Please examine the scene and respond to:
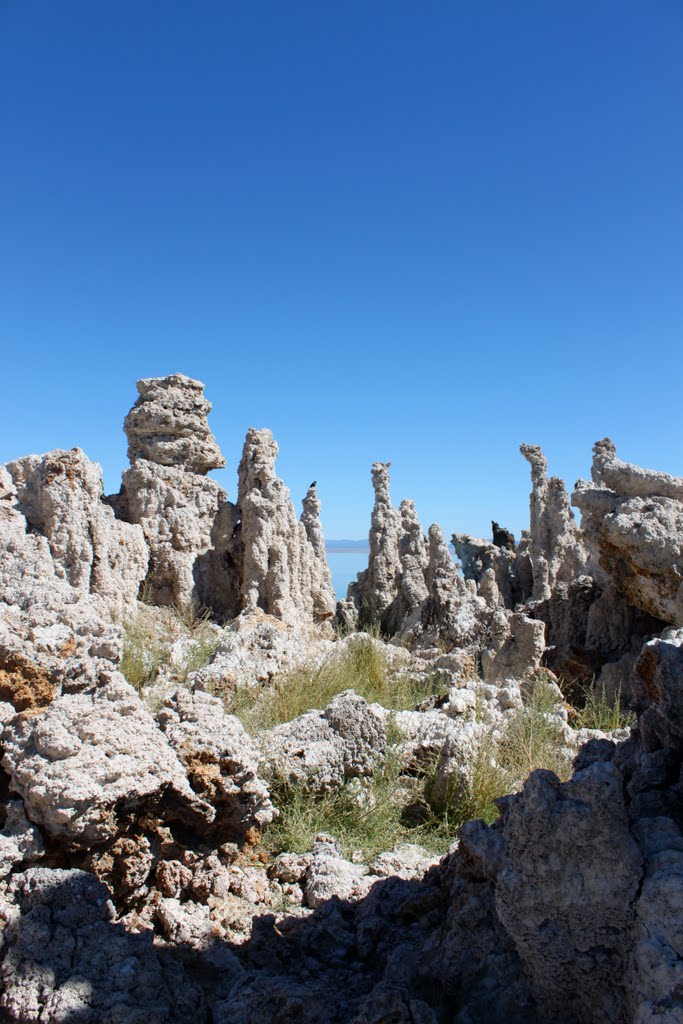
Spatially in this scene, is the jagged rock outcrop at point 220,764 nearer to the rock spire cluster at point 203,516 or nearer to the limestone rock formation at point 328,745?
the limestone rock formation at point 328,745

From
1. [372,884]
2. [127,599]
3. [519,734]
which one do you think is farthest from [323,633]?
[372,884]

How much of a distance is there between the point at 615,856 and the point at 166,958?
1502 millimetres

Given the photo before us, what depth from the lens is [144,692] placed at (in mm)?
4656

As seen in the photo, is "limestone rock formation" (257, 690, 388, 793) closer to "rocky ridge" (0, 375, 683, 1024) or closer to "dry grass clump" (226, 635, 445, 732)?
"rocky ridge" (0, 375, 683, 1024)

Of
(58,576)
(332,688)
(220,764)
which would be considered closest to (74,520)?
(58,576)

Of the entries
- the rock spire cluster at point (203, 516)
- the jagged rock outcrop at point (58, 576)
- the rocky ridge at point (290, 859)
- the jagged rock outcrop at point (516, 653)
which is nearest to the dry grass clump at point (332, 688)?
the rocky ridge at point (290, 859)

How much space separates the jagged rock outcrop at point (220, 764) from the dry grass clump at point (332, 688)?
1.06m

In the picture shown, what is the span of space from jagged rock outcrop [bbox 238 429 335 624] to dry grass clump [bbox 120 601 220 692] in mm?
1741

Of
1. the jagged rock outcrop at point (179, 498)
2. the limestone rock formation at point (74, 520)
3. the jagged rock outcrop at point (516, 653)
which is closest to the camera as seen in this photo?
the jagged rock outcrop at point (516, 653)

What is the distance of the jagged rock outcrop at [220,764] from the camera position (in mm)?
3217

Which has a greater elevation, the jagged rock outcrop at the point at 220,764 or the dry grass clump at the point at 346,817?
the jagged rock outcrop at the point at 220,764

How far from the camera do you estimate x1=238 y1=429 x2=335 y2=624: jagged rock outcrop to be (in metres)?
10.1

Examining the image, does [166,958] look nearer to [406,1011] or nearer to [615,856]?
[406,1011]

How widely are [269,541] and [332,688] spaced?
456cm
